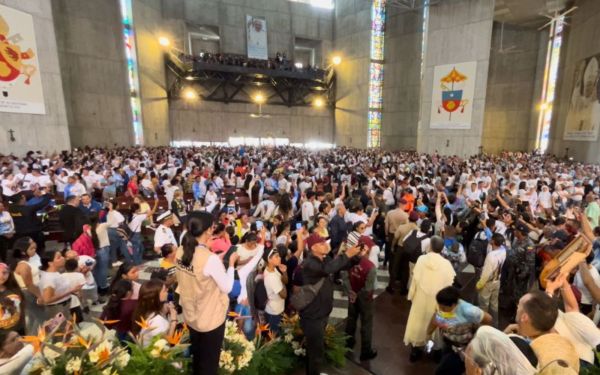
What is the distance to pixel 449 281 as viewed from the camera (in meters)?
3.50

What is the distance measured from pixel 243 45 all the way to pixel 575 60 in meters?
24.7

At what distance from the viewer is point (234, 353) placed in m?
2.88

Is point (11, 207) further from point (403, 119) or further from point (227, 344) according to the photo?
point (403, 119)

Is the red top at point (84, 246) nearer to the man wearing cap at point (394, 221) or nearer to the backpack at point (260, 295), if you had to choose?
the backpack at point (260, 295)

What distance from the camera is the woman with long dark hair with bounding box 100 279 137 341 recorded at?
2859 millimetres

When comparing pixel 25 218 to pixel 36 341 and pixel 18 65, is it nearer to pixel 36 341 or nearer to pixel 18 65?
pixel 36 341

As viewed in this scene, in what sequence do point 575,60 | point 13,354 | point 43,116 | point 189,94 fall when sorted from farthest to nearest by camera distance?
1. point 189,94
2. point 575,60
3. point 43,116
4. point 13,354

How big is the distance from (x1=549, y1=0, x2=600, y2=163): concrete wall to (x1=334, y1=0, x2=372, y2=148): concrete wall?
12682mm

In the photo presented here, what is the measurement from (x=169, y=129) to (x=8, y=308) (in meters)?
26.4

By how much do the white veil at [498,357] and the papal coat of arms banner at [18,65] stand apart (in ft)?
56.0

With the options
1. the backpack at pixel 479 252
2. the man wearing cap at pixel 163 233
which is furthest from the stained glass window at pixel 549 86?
the man wearing cap at pixel 163 233

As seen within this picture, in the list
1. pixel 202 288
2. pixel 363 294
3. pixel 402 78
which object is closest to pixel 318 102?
pixel 402 78

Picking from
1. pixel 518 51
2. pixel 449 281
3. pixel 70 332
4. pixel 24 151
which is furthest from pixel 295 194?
pixel 518 51

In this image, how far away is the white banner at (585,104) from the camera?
1719 cm
